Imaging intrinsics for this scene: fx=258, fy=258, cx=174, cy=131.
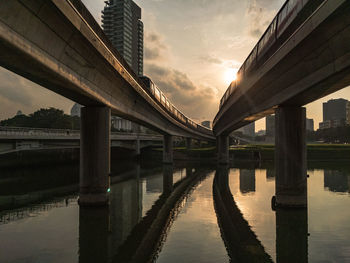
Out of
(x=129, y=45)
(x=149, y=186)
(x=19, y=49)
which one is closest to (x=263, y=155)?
(x=149, y=186)

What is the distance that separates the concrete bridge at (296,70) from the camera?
11.2m

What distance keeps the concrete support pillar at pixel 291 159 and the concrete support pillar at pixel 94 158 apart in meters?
12.7

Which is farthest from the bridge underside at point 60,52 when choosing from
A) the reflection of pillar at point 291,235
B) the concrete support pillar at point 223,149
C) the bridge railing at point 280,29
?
the concrete support pillar at point 223,149

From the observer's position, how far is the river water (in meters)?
11.0

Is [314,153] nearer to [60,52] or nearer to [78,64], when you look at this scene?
[78,64]

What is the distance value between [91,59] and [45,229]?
32.9ft

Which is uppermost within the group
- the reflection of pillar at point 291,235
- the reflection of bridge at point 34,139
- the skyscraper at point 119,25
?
the skyscraper at point 119,25

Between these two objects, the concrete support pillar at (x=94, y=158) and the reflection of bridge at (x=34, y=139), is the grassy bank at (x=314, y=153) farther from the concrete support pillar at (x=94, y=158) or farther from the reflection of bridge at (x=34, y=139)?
the concrete support pillar at (x=94, y=158)

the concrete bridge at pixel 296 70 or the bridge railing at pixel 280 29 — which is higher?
the bridge railing at pixel 280 29

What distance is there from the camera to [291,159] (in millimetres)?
18062

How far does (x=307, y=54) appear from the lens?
13508 millimetres

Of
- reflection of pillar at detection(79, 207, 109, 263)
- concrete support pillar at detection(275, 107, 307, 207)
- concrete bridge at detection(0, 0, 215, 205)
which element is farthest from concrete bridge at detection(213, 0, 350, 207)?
reflection of pillar at detection(79, 207, 109, 263)

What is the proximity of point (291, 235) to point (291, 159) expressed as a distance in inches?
239

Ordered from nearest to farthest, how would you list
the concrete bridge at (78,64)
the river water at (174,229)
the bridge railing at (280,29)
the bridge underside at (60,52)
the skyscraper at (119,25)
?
the bridge underside at (60,52), the concrete bridge at (78,64), the river water at (174,229), the bridge railing at (280,29), the skyscraper at (119,25)
